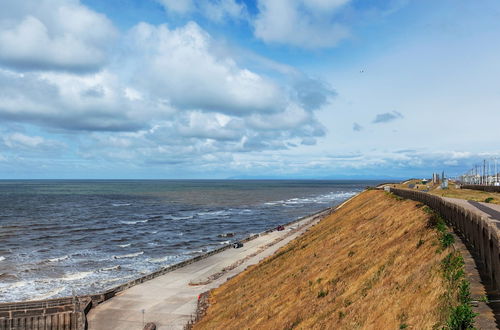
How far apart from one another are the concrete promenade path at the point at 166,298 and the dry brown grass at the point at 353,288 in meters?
4.00

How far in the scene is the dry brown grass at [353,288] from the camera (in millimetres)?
14875

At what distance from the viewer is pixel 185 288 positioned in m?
44.6

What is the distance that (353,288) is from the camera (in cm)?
2002

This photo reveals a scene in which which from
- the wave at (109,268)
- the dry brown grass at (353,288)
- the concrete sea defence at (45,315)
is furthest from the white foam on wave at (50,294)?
the dry brown grass at (353,288)

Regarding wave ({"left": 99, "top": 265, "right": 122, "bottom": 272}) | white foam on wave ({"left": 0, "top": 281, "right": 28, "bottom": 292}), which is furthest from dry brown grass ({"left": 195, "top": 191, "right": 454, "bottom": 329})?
white foam on wave ({"left": 0, "top": 281, "right": 28, "bottom": 292})

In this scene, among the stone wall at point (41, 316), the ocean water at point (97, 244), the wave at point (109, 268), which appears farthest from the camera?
the wave at point (109, 268)

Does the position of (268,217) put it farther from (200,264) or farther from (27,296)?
(27,296)

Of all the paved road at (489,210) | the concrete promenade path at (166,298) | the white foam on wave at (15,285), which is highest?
the paved road at (489,210)

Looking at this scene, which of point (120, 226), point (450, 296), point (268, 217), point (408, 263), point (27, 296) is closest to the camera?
point (450, 296)

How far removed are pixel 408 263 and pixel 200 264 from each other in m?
41.6

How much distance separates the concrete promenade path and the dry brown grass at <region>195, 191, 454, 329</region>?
13.1 ft

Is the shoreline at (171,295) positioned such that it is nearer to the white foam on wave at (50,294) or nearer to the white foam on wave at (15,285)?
the white foam on wave at (50,294)

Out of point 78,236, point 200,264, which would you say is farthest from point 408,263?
point 78,236

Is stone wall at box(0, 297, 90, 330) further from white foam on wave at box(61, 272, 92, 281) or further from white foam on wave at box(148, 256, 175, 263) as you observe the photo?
white foam on wave at box(148, 256, 175, 263)
